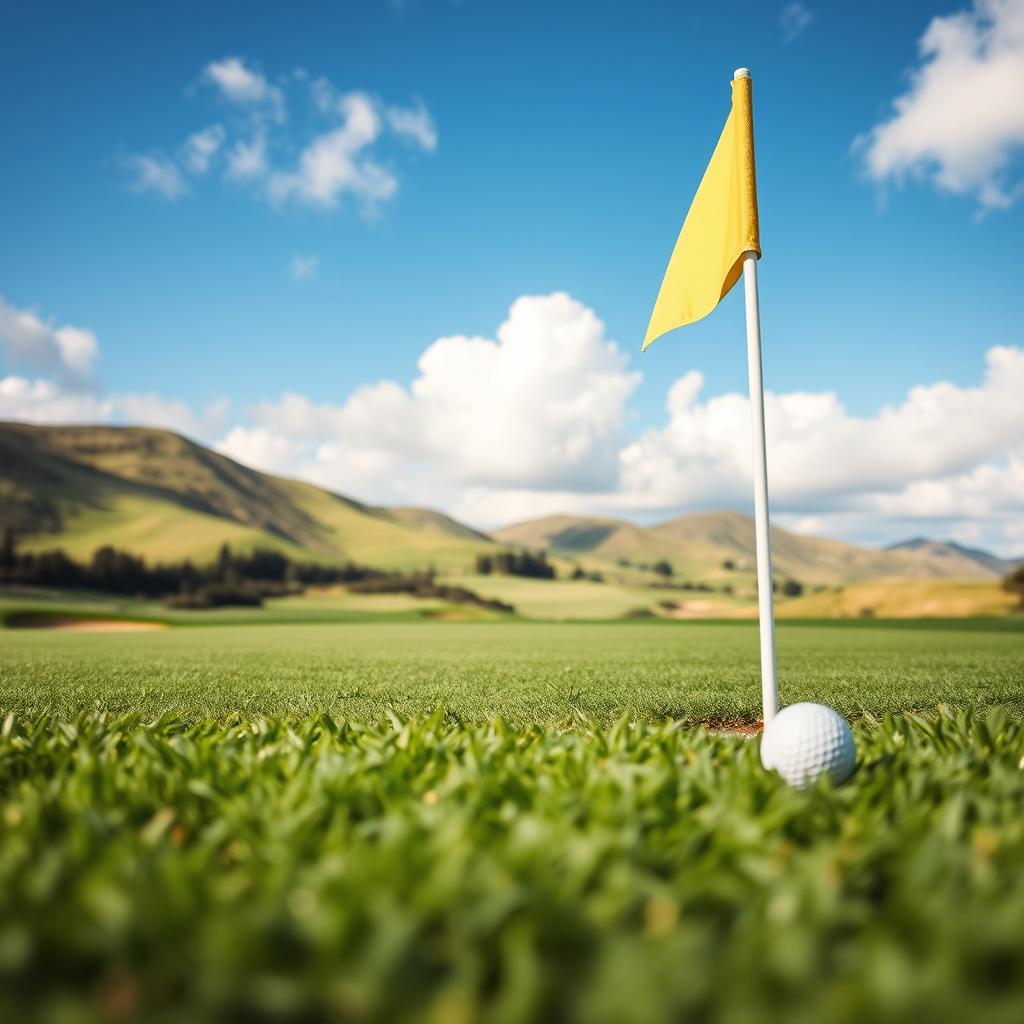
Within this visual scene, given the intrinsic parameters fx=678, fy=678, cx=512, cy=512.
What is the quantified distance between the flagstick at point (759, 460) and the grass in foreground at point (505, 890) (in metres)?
1.51

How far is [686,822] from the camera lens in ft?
10.5

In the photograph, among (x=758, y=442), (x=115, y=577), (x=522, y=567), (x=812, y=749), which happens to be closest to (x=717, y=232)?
(x=758, y=442)

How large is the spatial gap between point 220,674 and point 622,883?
36.4 ft

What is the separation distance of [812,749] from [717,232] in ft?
15.1

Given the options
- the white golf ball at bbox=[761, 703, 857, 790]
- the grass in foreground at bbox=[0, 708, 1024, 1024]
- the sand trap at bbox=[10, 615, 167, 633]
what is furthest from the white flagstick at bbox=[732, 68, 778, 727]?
the sand trap at bbox=[10, 615, 167, 633]

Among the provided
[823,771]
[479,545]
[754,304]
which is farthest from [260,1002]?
[479,545]

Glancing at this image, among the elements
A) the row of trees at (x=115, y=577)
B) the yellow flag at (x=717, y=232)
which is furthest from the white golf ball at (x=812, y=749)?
the row of trees at (x=115, y=577)

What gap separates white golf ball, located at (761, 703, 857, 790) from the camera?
4.25 m

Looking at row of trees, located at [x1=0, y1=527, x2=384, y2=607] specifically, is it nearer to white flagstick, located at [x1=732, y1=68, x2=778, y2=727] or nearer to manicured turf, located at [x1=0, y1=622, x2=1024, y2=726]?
manicured turf, located at [x1=0, y1=622, x2=1024, y2=726]

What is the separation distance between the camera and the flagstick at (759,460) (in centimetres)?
555

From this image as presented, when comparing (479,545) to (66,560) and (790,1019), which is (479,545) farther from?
(790,1019)

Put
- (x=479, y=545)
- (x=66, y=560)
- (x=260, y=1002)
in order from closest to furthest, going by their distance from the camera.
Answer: (x=260, y=1002), (x=66, y=560), (x=479, y=545)

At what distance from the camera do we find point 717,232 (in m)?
6.32

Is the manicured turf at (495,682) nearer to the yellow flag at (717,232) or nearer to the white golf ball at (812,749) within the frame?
the white golf ball at (812,749)
